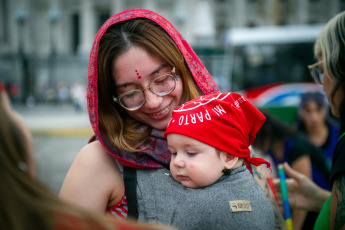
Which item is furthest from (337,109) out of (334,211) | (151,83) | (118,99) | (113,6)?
(113,6)

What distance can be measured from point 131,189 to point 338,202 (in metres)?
0.96

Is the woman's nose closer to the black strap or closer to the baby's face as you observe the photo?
the baby's face

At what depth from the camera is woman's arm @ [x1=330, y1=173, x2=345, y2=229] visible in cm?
156

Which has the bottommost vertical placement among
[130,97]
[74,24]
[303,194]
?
[74,24]

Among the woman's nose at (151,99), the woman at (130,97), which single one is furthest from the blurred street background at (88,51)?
the woman's nose at (151,99)

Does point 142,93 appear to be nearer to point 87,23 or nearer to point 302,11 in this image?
point 302,11

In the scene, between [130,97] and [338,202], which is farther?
[130,97]

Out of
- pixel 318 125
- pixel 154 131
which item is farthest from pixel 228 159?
pixel 318 125

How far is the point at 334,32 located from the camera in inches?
71.3

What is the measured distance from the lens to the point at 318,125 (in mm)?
4477

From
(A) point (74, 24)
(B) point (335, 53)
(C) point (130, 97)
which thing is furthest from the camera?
(A) point (74, 24)

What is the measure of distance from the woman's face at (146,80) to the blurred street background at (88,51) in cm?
630

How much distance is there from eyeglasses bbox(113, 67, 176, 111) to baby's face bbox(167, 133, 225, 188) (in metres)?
0.29

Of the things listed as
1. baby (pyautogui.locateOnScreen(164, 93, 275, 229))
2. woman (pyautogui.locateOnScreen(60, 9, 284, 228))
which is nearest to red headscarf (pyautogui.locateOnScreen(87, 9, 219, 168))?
woman (pyautogui.locateOnScreen(60, 9, 284, 228))
